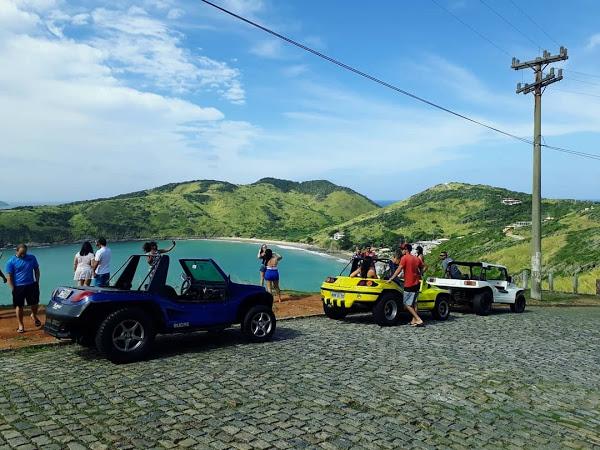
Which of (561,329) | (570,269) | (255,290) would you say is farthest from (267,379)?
(570,269)

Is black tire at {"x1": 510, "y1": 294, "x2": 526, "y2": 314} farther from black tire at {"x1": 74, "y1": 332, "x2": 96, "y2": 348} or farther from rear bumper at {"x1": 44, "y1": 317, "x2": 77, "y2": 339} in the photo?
rear bumper at {"x1": 44, "y1": 317, "x2": 77, "y2": 339}

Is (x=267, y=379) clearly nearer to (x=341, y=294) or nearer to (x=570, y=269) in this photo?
(x=341, y=294)

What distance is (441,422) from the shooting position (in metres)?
6.34

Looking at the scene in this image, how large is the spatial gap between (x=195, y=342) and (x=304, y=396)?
3.92 meters

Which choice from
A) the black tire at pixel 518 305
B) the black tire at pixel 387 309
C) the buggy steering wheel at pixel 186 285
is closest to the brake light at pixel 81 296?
the buggy steering wheel at pixel 186 285

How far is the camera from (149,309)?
8.93m

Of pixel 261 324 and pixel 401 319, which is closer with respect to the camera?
pixel 261 324

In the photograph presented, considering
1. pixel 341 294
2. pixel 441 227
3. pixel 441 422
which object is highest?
pixel 441 227

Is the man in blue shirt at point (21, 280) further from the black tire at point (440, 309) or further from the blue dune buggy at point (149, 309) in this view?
the black tire at point (440, 309)

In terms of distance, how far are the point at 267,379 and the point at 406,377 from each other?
2.25m

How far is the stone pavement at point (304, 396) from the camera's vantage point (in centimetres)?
563

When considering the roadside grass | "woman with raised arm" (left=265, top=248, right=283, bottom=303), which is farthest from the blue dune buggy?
the roadside grass

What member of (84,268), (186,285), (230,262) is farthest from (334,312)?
(230,262)

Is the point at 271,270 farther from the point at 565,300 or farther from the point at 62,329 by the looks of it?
the point at 565,300
